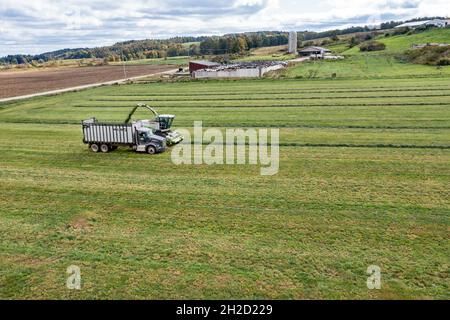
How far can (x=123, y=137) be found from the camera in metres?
23.6

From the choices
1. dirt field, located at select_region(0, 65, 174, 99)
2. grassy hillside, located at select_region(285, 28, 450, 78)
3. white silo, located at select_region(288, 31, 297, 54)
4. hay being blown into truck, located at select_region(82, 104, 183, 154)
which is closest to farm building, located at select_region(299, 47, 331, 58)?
white silo, located at select_region(288, 31, 297, 54)

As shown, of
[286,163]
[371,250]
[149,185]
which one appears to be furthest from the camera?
[286,163]

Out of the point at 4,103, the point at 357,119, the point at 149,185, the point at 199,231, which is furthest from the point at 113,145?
the point at 4,103

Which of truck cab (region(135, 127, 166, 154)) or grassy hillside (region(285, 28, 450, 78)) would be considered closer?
truck cab (region(135, 127, 166, 154))

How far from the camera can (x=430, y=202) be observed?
15617mm

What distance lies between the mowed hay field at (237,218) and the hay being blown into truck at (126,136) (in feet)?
2.14

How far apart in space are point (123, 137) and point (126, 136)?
200 mm

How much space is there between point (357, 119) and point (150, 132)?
1658 centimetres

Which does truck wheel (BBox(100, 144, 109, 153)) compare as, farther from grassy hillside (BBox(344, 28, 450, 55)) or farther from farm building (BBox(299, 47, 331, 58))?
farm building (BBox(299, 47, 331, 58))

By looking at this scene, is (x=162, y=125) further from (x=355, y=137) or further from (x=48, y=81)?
(x=48, y=81)

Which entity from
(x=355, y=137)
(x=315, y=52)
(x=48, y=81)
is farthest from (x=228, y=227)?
(x=315, y=52)

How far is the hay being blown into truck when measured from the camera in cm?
2352

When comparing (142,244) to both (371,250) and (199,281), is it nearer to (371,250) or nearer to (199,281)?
(199,281)

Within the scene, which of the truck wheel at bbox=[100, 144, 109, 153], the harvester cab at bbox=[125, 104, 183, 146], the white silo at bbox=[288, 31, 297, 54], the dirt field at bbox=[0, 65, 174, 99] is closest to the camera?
the truck wheel at bbox=[100, 144, 109, 153]
